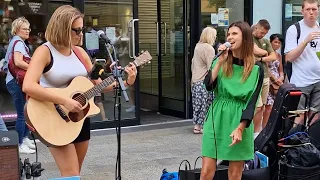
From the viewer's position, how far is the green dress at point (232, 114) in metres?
3.48

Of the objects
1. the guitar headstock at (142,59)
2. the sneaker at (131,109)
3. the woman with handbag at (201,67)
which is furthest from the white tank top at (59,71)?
the sneaker at (131,109)

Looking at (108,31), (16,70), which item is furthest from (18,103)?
(108,31)

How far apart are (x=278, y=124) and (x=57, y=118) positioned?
6.62 ft

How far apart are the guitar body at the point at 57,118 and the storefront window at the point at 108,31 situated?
3.56m

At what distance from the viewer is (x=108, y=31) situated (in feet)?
24.0

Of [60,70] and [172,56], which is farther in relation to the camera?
[172,56]

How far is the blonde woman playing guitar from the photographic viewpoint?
3227mm

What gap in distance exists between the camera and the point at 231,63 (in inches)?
141

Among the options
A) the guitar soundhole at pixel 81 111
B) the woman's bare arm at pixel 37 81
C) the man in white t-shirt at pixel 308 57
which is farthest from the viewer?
the man in white t-shirt at pixel 308 57

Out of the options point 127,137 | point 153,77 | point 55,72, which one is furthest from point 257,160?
point 153,77

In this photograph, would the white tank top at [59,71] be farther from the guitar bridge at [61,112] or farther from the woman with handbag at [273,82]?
the woman with handbag at [273,82]

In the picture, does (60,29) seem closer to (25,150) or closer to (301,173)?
(301,173)

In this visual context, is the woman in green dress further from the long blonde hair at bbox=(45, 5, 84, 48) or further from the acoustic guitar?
the long blonde hair at bbox=(45, 5, 84, 48)

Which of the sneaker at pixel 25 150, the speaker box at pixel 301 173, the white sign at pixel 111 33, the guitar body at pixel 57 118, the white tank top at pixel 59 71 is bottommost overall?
the sneaker at pixel 25 150
